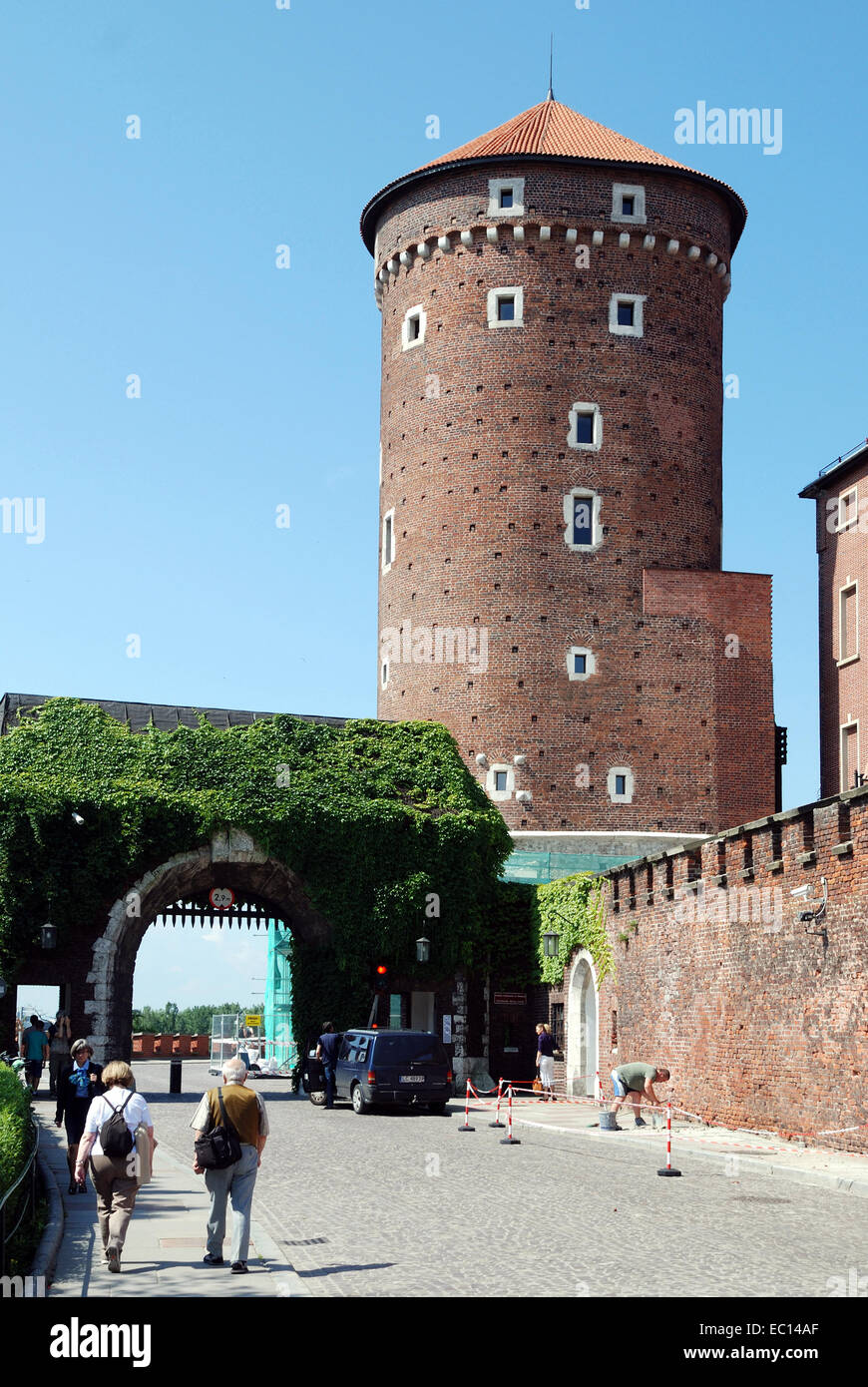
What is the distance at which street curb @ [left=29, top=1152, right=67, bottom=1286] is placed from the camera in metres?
10.7

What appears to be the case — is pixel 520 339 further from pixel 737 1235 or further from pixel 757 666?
pixel 737 1235

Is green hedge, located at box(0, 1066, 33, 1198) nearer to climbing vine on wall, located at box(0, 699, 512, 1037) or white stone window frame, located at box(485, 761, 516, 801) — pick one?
climbing vine on wall, located at box(0, 699, 512, 1037)

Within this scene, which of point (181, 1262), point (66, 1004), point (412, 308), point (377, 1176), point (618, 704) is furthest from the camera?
point (412, 308)

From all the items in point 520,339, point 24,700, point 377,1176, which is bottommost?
point 377,1176

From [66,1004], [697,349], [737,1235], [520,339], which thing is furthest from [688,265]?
[737,1235]

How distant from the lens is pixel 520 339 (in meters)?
46.5

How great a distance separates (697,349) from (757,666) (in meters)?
9.55

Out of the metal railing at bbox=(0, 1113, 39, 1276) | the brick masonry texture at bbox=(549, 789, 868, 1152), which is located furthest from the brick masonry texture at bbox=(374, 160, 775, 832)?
the metal railing at bbox=(0, 1113, 39, 1276)

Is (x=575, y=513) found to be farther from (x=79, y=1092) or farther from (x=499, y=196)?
(x=79, y=1092)

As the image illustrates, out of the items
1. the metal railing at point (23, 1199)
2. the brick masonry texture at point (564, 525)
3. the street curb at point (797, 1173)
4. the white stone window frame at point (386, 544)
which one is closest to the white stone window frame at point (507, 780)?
the brick masonry texture at point (564, 525)

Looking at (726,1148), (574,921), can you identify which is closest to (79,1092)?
(726,1148)

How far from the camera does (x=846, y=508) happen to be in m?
43.7

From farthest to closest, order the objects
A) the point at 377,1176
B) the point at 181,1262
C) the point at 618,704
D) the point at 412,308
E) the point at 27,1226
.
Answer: the point at 412,308, the point at 618,704, the point at 377,1176, the point at 27,1226, the point at 181,1262

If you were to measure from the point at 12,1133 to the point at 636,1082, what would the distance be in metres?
15.4
